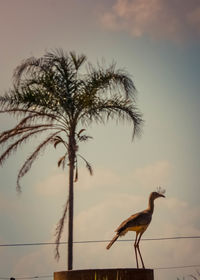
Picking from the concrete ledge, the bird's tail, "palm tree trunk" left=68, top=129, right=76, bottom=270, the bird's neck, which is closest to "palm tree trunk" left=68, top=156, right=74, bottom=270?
"palm tree trunk" left=68, top=129, right=76, bottom=270

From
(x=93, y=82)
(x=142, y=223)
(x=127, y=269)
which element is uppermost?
(x=93, y=82)

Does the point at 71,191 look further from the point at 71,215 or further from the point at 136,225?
the point at 136,225

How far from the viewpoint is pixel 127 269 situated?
1125 cm

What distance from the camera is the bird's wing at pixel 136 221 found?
12875 millimetres

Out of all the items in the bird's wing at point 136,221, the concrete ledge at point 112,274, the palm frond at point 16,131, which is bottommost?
the concrete ledge at point 112,274

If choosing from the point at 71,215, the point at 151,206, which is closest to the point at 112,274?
the point at 151,206

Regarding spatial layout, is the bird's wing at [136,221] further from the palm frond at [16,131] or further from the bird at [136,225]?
the palm frond at [16,131]

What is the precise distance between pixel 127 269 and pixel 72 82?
7.32 metres

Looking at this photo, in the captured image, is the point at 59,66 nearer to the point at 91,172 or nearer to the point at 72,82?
the point at 72,82

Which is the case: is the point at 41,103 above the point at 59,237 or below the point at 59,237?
above

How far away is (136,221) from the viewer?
42.6 feet

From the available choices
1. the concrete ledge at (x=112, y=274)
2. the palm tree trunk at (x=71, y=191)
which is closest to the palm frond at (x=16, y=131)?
the palm tree trunk at (x=71, y=191)

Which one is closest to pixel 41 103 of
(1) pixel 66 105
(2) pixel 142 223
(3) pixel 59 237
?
(1) pixel 66 105

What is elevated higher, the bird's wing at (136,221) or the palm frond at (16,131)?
the palm frond at (16,131)
